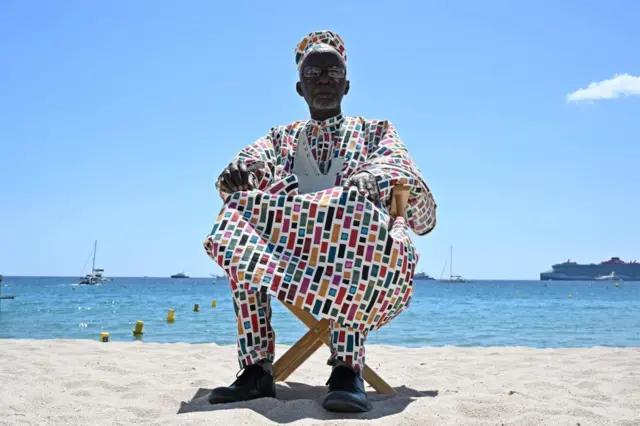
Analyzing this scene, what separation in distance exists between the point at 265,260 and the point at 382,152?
3.25 feet

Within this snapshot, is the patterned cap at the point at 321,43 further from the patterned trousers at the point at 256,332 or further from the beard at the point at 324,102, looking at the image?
the patterned trousers at the point at 256,332

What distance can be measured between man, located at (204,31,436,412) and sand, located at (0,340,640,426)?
0.72 ft

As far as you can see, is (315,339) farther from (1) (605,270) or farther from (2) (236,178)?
(1) (605,270)

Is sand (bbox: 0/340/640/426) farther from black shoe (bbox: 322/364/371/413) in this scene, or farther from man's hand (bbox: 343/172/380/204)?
man's hand (bbox: 343/172/380/204)

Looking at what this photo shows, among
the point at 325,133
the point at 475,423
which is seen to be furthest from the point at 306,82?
the point at 475,423

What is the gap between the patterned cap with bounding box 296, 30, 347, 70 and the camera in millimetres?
3443

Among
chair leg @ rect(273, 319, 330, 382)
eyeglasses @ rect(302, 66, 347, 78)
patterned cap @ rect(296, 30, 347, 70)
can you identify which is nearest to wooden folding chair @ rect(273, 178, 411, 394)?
chair leg @ rect(273, 319, 330, 382)

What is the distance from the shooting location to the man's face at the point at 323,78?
339 cm

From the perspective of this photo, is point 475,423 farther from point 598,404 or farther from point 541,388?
point 541,388

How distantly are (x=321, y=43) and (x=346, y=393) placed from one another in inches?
75.8

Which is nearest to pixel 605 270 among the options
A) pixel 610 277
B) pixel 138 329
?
pixel 610 277

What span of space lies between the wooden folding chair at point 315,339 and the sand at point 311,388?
118mm

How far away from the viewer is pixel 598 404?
3045 mm

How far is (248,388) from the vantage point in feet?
9.32
